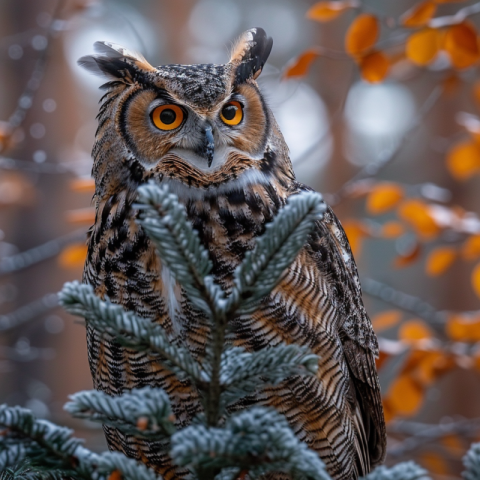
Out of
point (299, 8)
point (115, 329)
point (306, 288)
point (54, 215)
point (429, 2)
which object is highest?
point (299, 8)

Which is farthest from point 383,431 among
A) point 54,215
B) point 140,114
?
point 54,215

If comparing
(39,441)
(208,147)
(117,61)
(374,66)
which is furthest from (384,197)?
(39,441)

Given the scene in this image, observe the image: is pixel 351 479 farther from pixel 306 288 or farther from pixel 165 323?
pixel 165 323

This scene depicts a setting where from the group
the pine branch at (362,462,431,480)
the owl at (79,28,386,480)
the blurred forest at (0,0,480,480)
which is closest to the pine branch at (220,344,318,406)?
the pine branch at (362,462,431,480)

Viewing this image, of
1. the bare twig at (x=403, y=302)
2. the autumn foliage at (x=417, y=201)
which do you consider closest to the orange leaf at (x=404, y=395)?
the autumn foliage at (x=417, y=201)

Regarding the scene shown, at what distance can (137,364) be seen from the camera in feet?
3.48

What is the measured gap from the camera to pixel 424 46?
127cm

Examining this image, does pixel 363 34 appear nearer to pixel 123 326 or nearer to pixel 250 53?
pixel 250 53

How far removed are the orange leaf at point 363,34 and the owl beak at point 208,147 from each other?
490 millimetres

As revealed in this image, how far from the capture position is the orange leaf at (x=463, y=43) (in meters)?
1.25

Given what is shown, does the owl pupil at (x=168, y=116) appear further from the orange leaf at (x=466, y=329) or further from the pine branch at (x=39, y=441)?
the orange leaf at (x=466, y=329)

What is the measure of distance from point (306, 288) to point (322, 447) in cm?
34

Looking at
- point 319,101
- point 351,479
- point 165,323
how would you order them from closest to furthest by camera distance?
1. point 165,323
2. point 351,479
3. point 319,101

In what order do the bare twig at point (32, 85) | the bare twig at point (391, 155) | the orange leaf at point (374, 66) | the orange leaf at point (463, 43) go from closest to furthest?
the orange leaf at point (463, 43)
the orange leaf at point (374, 66)
the bare twig at point (32, 85)
the bare twig at point (391, 155)
